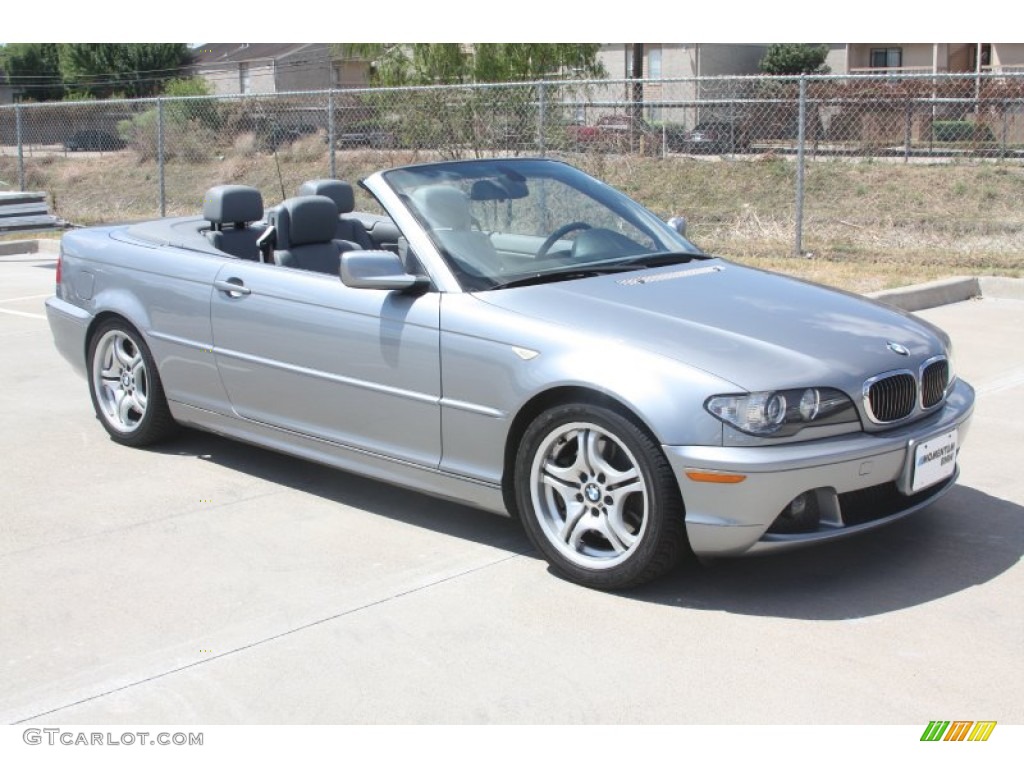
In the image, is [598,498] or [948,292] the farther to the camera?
[948,292]

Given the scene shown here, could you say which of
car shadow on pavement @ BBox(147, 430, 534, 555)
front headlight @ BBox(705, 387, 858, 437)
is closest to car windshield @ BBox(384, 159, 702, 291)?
car shadow on pavement @ BBox(147, 430, 534, 555)

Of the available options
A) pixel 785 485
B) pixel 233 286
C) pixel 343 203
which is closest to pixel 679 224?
pixel 343 203

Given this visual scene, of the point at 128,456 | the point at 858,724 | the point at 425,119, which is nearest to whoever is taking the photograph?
the point at 858,724

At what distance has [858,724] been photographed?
140 inches

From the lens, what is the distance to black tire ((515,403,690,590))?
4.34 meters

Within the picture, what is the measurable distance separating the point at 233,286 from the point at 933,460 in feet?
10.0

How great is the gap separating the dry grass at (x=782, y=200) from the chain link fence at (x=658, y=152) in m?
0.04

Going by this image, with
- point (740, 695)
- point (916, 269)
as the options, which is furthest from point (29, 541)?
A: point (916, 269)

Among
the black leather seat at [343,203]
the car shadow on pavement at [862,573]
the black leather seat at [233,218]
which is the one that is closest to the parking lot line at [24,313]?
the black leather seat at [233,218]

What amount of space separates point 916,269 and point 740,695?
A: 30.9ft

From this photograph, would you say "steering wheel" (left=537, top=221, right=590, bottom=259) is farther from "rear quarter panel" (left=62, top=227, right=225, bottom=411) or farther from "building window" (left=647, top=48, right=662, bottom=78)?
"building window" (left=647, top=48, right=662, bottom=78)

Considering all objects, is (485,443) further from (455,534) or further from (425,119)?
(425,119)

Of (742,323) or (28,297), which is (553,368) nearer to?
(742,323)

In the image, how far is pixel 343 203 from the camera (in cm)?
662
